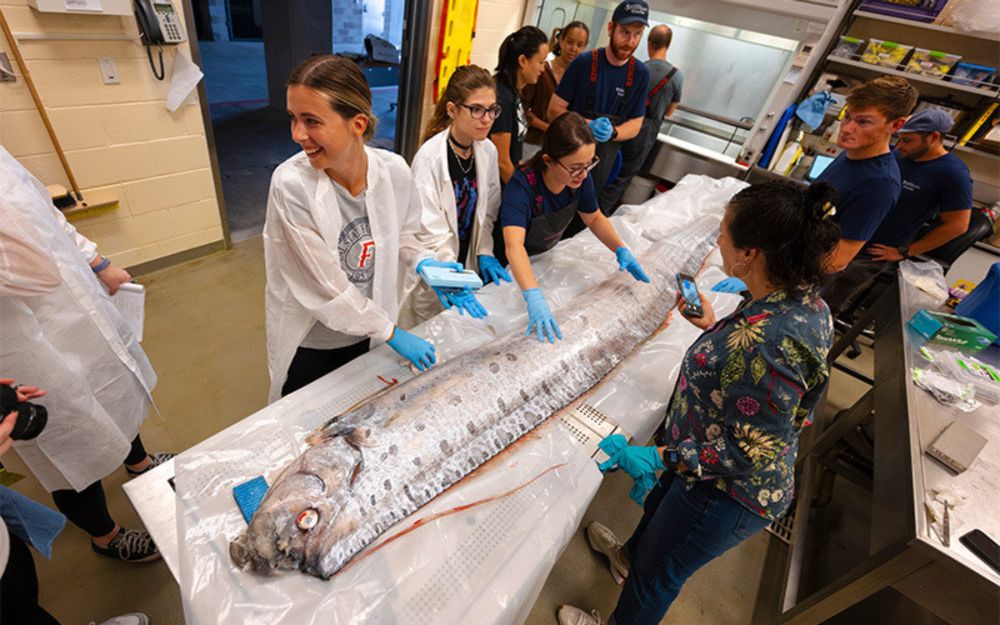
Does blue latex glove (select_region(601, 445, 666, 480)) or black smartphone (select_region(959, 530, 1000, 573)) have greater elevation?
black smartphone (select_region(959, 530, 1000, 573))

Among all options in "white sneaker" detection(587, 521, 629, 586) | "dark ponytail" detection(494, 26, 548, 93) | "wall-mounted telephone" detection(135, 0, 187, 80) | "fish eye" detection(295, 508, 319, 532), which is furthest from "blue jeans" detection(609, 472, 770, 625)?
"wall-mounted telephone" detection(135, 0, 187, 80)

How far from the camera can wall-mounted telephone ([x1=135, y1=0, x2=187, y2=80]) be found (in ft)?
7.41

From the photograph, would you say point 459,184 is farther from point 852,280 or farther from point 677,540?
point 852,280

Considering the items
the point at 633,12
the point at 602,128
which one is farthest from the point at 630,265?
the point at 633,12

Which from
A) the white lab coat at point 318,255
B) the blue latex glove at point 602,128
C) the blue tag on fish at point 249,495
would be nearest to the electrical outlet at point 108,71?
the white lab coat at point 318,255

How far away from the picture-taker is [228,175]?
432 cm

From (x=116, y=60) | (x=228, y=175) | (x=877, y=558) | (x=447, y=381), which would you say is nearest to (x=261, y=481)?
(x=447, y=381)

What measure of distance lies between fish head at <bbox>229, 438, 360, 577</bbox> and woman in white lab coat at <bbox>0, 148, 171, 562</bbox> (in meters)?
0.68

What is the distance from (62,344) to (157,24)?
2000 millimetres

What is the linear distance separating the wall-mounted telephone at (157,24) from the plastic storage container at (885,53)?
4.82 m

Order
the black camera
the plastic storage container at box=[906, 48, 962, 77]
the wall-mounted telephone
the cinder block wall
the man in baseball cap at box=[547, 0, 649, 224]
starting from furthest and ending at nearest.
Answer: the plastic storage container at box=[906, 48, 962, 77] < the man in baseball cap at box=[547, 0, 649, 224] < the wall-mounted telephone < the cinder block wall < the black camera

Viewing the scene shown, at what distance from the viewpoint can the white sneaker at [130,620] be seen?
1.44 metres

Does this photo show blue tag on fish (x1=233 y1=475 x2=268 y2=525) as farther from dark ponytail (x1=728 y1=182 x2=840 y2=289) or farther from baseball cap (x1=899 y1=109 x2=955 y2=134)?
baseball cap (x1=899 y1=109 x2=955 y2=134)

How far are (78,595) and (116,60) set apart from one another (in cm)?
249
